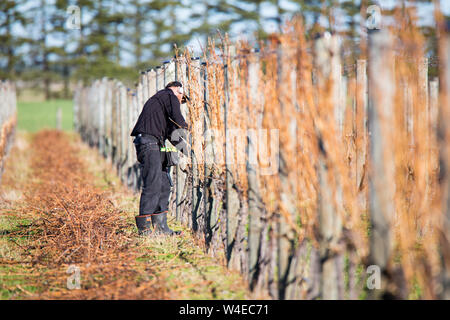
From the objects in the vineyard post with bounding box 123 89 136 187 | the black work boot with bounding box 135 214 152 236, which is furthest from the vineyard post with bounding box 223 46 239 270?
the vineyard post with bounding box 123 89 136 187

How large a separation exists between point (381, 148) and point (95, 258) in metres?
3.16

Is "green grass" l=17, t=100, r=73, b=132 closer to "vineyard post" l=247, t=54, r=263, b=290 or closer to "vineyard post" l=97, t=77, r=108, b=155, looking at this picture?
"vineyard post" l=97, t=77, r=108, b=155

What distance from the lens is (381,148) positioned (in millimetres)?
2490

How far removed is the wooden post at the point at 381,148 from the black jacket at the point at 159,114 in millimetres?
3344

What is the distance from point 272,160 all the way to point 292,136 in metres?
0.50

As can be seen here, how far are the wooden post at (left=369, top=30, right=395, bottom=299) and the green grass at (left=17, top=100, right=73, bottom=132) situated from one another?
28.6m

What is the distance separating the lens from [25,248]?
518 cm

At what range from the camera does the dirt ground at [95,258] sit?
13.0 ft

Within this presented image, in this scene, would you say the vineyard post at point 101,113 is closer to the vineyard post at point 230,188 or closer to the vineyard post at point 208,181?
the vineyard post at point 208,181

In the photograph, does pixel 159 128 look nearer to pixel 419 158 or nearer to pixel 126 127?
pixel 419 158

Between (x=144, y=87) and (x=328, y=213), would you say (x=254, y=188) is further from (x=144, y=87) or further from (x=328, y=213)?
(x=144, y=87)

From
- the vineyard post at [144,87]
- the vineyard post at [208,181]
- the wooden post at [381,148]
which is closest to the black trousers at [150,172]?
the vineyard post at [208,181]

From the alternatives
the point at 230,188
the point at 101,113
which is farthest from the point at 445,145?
the point at 101,113

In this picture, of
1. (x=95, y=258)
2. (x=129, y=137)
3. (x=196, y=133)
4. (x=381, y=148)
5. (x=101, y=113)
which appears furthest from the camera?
(x=101, y=113)
